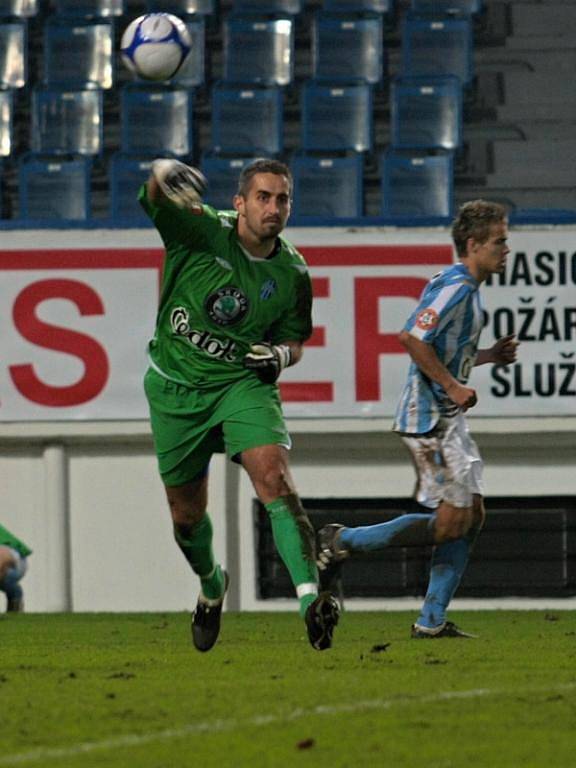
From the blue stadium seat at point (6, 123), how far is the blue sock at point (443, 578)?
10.3 m

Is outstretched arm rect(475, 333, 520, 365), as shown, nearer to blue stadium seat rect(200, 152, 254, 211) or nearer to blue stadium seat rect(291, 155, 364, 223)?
blue stadium seat rect(291, 155, 364, 223)

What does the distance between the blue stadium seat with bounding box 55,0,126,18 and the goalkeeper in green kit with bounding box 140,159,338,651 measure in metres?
11.9

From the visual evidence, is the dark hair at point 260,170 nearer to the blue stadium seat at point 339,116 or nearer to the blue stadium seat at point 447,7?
the blue stadium seat at point 339,116

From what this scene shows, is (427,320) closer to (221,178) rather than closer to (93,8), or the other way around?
(221,178)

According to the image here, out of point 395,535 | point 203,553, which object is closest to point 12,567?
point 395,535

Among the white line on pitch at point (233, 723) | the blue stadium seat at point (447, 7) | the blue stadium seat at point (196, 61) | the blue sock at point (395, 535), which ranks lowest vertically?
the blue sock at point (395, 535)

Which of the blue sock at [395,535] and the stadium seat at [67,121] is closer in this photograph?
the blue sock at [395,535]

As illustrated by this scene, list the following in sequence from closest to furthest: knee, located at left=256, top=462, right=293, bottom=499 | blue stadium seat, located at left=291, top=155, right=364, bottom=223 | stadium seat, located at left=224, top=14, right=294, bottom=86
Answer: knee, located at left=256, top=462, right=293, bottom=499, blue stadium seat, located at left=291, top=155, right=364, bottom=223, stadium seat, located at left=224, top=14, right=294, bottom=86

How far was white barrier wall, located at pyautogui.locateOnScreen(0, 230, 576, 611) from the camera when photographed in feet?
37.4

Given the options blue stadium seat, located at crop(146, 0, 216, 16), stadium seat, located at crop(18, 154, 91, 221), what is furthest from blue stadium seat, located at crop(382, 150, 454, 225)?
blue stadium seat, located at crop(146, 0, 216, 16)

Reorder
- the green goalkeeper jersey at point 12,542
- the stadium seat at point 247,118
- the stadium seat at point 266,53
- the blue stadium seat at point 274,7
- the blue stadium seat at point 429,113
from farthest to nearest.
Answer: the blue stadium seat at point 274,7 → the stadium seat at point 266,53 → the stadium seat at point 247,118 → the blue stadium seat at point 429,113 → the green goalkeeper jersey at point 12,542

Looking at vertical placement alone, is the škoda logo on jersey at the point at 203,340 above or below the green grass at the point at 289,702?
above

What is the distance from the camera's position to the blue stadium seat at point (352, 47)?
1759 centimetres

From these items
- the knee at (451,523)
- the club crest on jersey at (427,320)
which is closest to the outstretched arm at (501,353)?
the club crest on jersey at (427,320)
